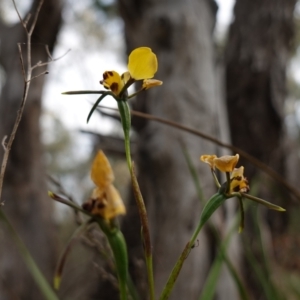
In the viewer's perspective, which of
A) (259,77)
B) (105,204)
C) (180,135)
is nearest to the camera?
(105,204)

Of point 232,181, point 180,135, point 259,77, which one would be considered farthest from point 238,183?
point 259,77

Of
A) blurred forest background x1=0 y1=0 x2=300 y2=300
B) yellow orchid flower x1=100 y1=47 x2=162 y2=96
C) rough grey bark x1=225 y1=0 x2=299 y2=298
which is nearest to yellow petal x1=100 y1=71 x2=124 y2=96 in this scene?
yellow orchid flower x1=100 y1=47 x2=162 y2=96

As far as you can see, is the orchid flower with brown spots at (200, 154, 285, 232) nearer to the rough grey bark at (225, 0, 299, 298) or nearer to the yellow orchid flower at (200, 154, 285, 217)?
the yellow orchid flower at (200, 154, 285, 217)

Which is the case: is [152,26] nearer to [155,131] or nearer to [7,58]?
[155,131]

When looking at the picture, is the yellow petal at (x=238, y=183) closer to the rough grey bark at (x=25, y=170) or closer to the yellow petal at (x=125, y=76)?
the yellow petal at (x=125, y=76)

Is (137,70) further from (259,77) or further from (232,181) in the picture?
(259,77)

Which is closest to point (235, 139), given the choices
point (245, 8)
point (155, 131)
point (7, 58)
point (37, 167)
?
point (245, 8)
